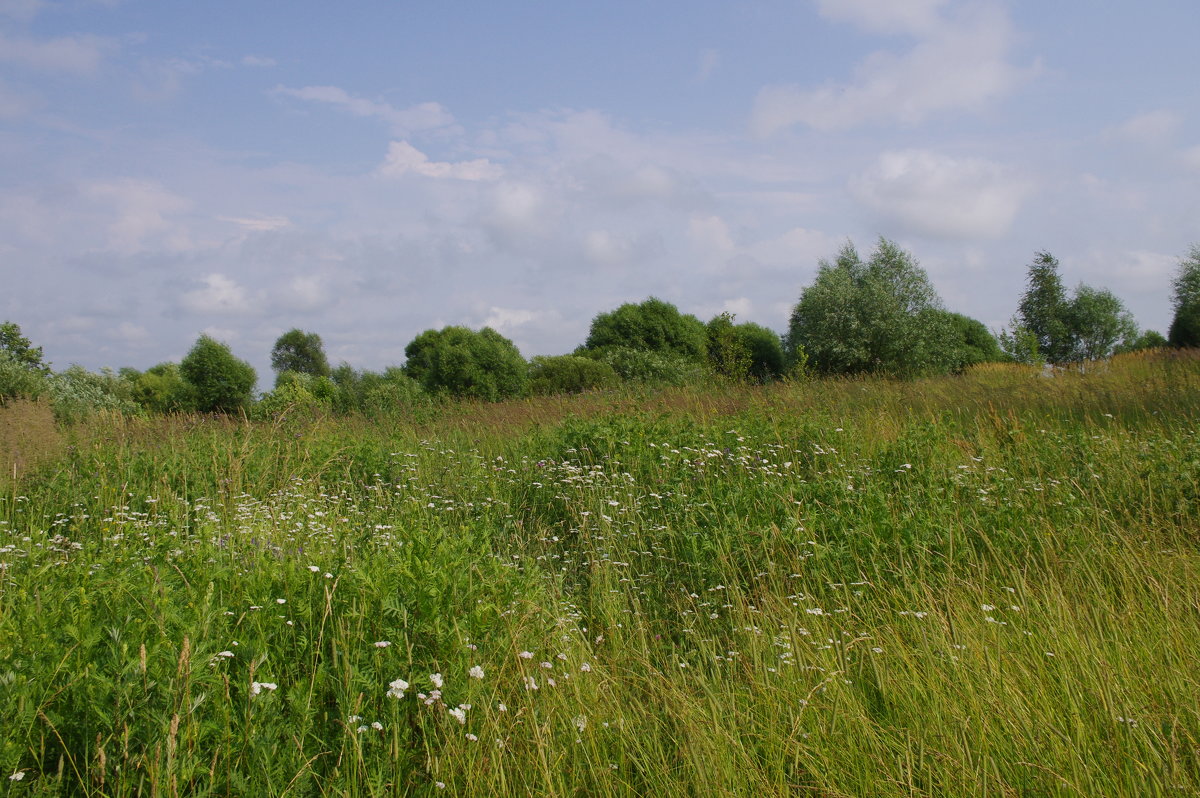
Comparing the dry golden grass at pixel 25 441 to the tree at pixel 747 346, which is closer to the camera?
the dry golden grass at pixel 25 441

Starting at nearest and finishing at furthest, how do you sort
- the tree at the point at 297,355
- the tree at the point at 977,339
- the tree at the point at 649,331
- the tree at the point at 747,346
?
the tree at the point at 747,346 < the tree at the point at 649,331 < the tree at the point at 977,339 < the tree at the point at 297,355

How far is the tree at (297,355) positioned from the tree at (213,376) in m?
23.0

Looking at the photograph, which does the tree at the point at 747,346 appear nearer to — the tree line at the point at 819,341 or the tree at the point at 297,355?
the tree line at the point at 819,341

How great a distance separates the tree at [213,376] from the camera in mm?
21234

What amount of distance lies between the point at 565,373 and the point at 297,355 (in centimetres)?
2921

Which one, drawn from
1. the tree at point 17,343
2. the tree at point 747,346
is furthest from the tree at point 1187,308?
the tree at point 17,343

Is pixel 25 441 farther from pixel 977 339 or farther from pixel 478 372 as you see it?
pixel 977 339

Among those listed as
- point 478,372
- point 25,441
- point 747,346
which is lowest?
point 25,441

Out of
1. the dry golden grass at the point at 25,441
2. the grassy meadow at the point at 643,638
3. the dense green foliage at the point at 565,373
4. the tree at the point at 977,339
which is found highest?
the tree at the point at 977,339

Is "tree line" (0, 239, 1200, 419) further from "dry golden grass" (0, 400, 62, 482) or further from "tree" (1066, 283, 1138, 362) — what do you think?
"dry golden grass" (0, 400, 62, 482)

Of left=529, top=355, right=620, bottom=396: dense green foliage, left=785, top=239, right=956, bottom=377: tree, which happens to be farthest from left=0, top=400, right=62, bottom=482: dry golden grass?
left=785, top=239, right=956, bottom=377: tree

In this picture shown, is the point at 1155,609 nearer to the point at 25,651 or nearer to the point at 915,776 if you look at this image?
the point at 915,776

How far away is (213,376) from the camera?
21469mm

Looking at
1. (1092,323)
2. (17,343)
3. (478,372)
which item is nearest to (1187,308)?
(1092,323)
